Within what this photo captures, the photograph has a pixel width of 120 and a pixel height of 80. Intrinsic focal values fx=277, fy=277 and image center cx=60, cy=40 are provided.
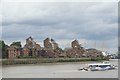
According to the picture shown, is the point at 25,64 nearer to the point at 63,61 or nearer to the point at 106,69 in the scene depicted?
the point at 63,61

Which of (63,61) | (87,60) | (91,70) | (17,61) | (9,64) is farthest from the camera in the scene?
(87,60)

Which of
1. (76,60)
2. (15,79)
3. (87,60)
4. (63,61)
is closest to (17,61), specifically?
(63,61)

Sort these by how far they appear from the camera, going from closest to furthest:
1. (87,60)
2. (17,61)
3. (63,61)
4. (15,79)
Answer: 1. (15,79)
2. (17,61)
3. (63,61)
4. (87,60)

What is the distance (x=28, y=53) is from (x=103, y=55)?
14.8 ft

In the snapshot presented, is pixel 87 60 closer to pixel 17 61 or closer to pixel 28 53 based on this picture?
pixel 28 53

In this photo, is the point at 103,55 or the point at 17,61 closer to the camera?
the point at 17,61

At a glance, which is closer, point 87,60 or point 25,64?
point 25,64

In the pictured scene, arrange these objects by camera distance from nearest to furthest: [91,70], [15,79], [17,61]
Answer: [15,79] < [91,70] < [17,61]

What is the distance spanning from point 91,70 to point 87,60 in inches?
208

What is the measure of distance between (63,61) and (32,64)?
81.5 inches

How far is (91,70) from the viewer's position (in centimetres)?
1123

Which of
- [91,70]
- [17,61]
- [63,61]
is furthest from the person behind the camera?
[63,61]

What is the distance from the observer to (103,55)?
1662 cm

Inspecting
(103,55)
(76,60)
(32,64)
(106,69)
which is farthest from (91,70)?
(103,55)
